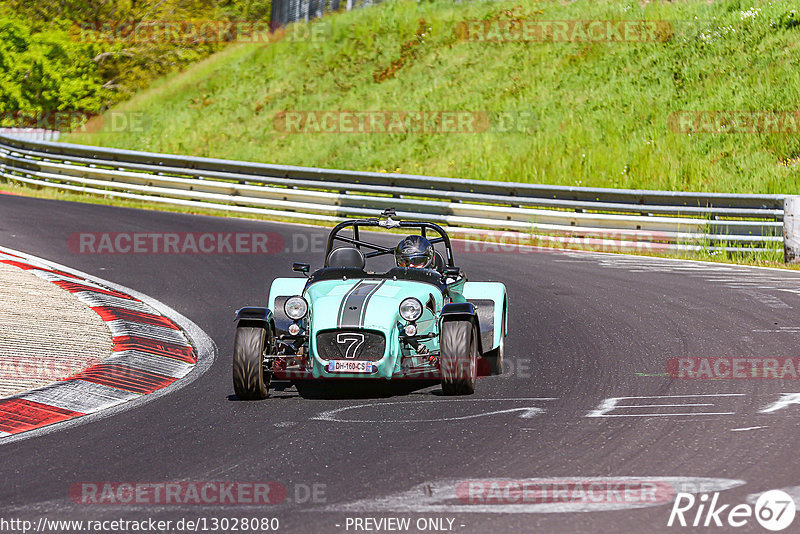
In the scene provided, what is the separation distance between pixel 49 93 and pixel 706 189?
27085mm

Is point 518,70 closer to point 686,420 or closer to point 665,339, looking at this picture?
point 665,339

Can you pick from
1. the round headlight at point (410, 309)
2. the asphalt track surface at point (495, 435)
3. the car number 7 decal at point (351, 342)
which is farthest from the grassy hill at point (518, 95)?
the car number 7 decal at point (351, 342)

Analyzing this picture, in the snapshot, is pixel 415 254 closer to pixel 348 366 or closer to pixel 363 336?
pixel 363 336

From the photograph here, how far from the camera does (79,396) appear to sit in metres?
7.46

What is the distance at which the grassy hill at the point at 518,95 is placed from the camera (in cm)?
2192

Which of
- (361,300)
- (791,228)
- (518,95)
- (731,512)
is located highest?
(518,95)

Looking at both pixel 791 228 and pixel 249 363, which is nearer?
pixel 249 363

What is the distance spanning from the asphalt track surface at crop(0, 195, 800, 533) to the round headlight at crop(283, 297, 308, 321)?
620mm

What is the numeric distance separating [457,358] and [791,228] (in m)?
8.81

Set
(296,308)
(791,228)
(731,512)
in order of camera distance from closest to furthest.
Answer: (731,512) < (296,308) < (791,228)

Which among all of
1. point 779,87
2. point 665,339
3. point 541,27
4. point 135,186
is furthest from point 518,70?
point 665,339

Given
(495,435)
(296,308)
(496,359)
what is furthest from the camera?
(496,359)

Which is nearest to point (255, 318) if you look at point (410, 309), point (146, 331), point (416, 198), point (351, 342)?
point (351, 342)

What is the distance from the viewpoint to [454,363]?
24.2 ft
